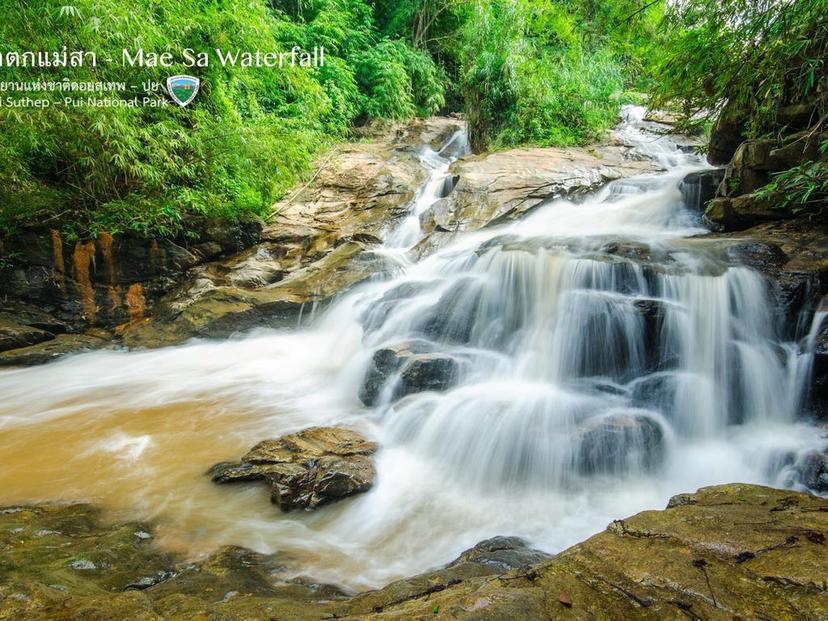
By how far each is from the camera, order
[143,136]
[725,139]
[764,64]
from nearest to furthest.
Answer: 1. [764,64]
2. [143,136]
3. [725,139]

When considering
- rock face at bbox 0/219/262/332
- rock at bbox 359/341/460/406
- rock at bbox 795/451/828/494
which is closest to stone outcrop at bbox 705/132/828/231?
rock at bbox 795/451/828/494

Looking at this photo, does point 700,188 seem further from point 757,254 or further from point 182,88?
point 182,88

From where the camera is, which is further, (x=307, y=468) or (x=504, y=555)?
(x=307, y=468)

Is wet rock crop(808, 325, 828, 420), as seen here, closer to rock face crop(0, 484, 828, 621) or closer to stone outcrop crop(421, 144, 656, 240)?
rock face crop(0, 484, 828, 621)

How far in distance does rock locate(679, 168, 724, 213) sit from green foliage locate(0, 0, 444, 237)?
7064mm

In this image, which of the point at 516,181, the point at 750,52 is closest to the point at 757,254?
the point at 750,52

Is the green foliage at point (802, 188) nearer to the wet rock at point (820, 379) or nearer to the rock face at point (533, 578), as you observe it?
the wet rock at point (820, 379)

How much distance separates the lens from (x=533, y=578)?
1615mm

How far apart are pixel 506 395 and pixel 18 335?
758 cm

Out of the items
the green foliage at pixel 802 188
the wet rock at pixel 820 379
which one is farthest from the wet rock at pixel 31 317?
the green foliage at pixel 802 188

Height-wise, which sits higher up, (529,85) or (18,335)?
(529,85)

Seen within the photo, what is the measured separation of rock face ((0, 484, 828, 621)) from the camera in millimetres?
1457

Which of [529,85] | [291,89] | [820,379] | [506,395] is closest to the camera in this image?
[820,379]

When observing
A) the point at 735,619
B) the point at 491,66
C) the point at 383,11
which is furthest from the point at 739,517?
→ the point at 383,11
